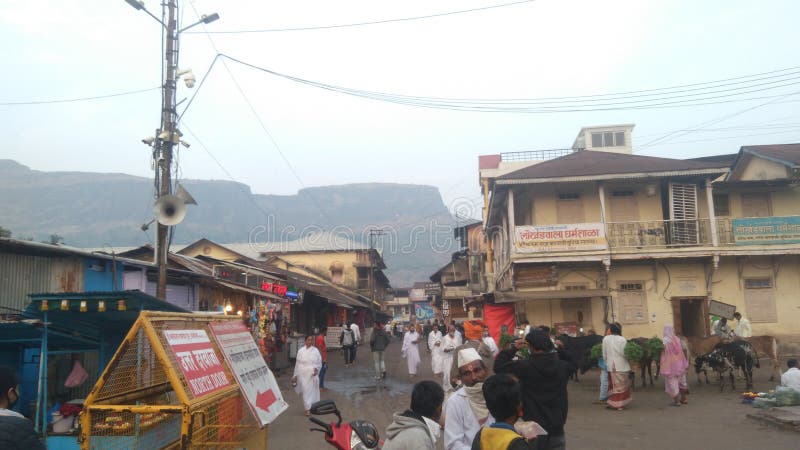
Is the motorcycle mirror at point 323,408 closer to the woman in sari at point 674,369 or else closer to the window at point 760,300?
the woman in sari at point 674,369

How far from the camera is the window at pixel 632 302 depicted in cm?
2250

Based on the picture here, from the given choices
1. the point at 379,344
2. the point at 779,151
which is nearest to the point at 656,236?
the point at 779,151

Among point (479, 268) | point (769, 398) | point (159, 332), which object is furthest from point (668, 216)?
point (159, 332)

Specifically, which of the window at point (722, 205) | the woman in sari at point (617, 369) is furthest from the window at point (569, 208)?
the woman in sari at point (617, 369)

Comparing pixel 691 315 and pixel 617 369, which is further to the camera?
pixel 691 315

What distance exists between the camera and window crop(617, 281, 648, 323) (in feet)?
73.8

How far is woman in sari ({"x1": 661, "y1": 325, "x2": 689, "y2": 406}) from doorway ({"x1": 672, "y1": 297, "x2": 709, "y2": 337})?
10204mm

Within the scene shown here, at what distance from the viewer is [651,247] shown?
22.2m

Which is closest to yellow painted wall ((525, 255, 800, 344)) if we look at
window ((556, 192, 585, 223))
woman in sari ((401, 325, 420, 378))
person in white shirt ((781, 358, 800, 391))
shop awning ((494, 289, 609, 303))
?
shop awning ((494, 289, 609, 303))

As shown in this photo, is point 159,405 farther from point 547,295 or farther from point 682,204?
point 682,204

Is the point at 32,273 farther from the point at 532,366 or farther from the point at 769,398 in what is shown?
the point at 769,398

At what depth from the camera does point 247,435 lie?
5949 millimetres

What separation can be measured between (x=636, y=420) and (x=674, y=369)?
2.02 meters

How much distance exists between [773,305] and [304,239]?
44144 millimetres
